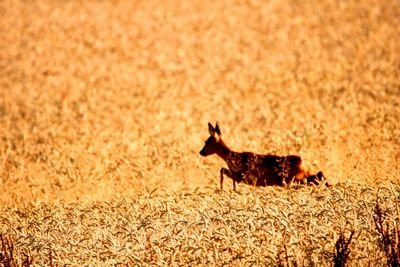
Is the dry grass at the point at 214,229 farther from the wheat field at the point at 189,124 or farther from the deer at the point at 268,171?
the deer at the point at 268,171

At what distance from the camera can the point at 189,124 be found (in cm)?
1936

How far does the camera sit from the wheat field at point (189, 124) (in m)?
8.52

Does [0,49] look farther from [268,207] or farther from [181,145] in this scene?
[268,207]

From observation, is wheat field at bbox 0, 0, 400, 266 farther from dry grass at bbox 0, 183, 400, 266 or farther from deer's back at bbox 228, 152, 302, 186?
deer's back at bbox 228, 152, 302, 186

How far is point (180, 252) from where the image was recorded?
26.6 ft

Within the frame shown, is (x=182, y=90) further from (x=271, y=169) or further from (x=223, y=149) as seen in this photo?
(x=271, y=169)

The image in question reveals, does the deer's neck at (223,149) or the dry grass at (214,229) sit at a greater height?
the deer's neck at (223,149)

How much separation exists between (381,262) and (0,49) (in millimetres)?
26506

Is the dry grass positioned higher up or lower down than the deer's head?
lower down

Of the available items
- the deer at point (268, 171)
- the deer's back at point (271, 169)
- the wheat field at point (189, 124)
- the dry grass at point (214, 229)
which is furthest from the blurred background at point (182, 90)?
the dry grass at point (214, 229)

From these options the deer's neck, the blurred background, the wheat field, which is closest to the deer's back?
the wheat field

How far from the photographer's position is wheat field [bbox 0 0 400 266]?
8.52 m

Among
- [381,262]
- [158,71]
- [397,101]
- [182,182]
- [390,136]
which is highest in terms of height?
[158,71]

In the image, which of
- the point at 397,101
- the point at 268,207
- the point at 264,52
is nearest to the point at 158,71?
the point at 264,52
